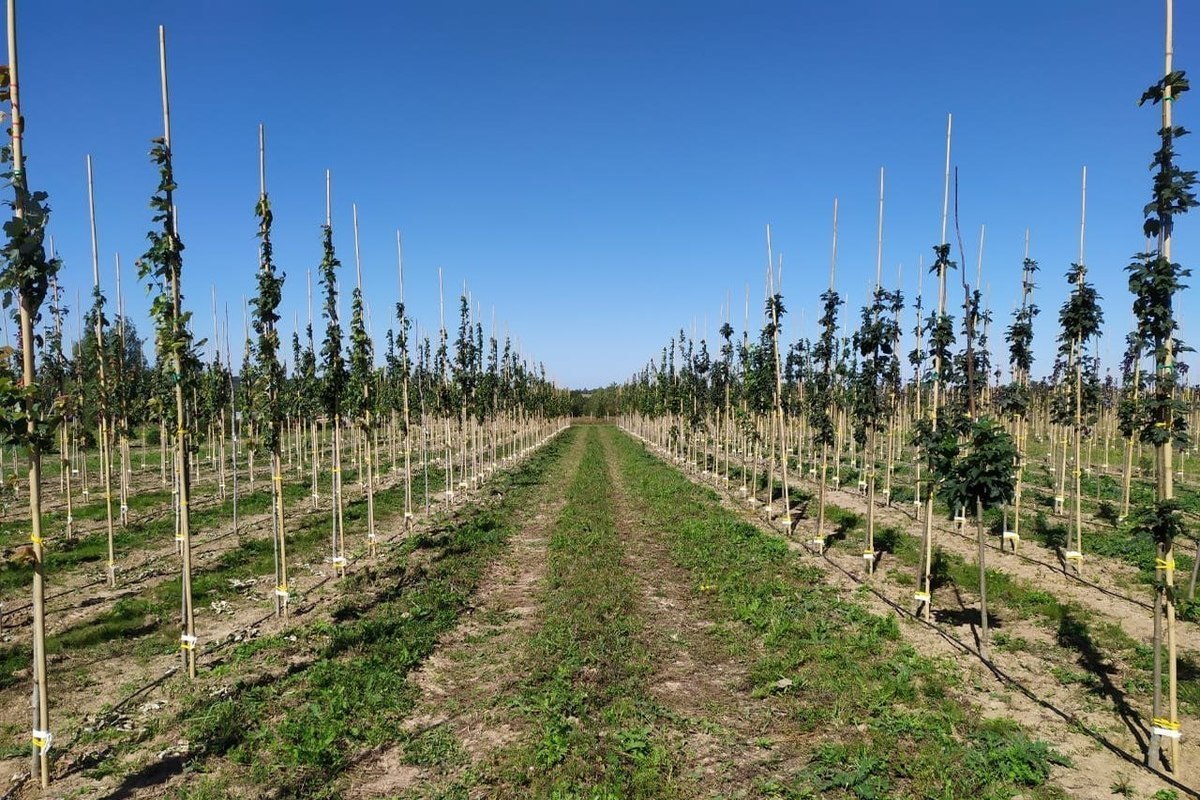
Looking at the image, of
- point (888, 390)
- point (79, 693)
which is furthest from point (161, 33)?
point (888, 390)

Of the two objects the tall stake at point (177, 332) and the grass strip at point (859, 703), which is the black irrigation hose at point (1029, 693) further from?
the tall stake at point (177, 332)

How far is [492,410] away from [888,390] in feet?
65.4

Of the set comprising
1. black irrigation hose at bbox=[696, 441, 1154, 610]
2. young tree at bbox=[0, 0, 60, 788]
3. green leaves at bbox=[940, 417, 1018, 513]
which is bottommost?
black irrigation hose at bbox=[696, 441, 1154, 610]

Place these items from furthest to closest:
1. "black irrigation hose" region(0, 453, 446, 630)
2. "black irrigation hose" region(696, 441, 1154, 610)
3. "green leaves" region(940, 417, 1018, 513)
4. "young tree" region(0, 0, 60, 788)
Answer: "black irrigation hose" region(696, 441, 1154, 610)
"black irrigation hose" region(0, 453, 446, 630)
"green leaves" region(940, 417, 1018, 513)
"young tree" region(0, 0, 60, 788)

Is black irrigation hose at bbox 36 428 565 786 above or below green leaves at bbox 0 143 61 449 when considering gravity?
below

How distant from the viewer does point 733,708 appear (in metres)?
8.16

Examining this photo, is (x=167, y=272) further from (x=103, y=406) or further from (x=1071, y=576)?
(x=1071, y=576)

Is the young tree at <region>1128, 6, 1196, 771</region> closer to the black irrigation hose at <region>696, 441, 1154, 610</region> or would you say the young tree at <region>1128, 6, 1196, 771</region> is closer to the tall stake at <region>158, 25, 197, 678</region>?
the black irrigation hose at <region>696, 441, 1154, 610</region>

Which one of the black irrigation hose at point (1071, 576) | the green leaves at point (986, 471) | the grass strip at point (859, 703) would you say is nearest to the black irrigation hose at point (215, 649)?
the grass strip at point (859, 703)

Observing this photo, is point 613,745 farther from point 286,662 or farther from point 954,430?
point 954,430

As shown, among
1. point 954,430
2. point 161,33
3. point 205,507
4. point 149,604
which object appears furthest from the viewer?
point 205,507

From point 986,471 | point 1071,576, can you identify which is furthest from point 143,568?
point 1071,576

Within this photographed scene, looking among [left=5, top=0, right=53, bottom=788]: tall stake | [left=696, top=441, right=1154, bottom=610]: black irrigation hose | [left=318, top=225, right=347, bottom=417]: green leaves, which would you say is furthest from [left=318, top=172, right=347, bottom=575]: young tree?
[left=696, top=441, right=1154, bottom=610]: black irrigation hose

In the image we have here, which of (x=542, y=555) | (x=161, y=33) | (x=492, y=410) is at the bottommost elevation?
(x=542, y=555)
